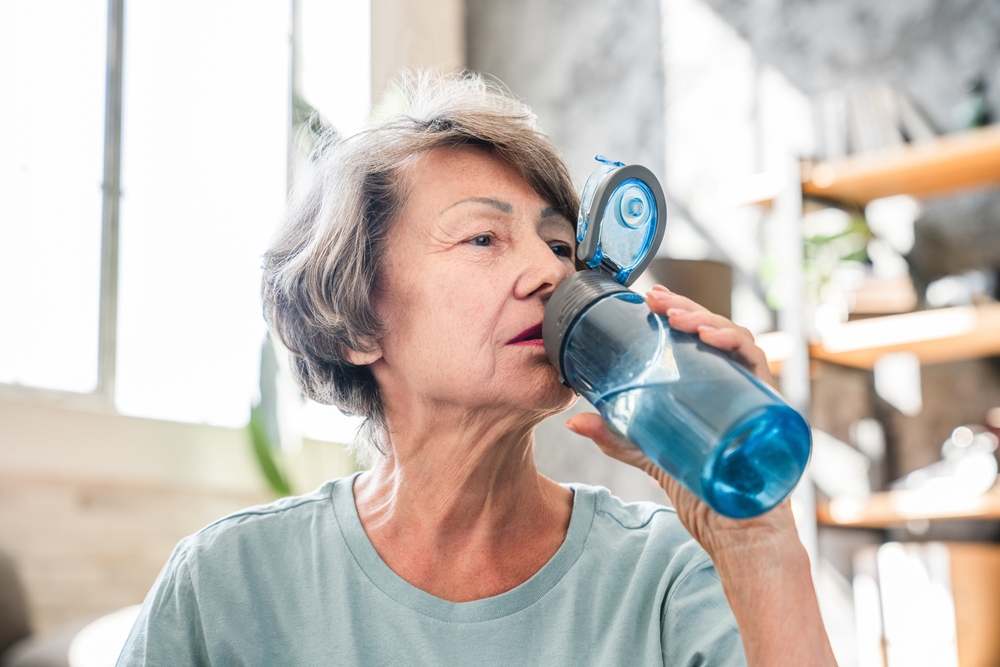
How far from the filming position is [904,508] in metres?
2.22

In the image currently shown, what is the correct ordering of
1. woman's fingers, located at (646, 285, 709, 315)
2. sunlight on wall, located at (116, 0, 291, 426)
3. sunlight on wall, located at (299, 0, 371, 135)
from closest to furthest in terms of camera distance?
woman's fingers, located at (646, 285, 709, 315), sunlight on wall, located at (116, 0, 291, 426), sunlight on wall, located at (299, 0, 371, 135)

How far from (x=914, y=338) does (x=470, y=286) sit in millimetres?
1691

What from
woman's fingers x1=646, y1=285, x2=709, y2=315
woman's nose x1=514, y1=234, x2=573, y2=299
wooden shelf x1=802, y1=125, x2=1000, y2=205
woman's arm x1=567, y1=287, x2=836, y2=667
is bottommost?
woman's arm x1=567, y1=287, x2=836, y2=667

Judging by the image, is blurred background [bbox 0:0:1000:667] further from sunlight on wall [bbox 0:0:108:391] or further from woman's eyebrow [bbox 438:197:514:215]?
woman's eyebrow [bbox 438:197:514:215]

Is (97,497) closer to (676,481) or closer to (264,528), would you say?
(264,528)

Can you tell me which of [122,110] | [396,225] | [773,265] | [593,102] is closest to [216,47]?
[122,110]

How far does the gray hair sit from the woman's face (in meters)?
0.02

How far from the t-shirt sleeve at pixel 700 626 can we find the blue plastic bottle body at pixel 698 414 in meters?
0.29

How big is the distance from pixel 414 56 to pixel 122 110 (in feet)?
4.47

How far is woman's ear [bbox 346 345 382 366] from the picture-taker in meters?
1.10

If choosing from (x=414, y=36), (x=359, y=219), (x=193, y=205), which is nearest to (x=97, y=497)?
(x=193, y=205)

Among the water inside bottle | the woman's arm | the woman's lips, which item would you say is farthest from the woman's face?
the water inside bottle

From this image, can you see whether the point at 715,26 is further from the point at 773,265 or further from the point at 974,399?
the point at 974,399

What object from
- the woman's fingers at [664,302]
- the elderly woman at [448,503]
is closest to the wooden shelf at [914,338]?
the elderly woman at [448,503]
